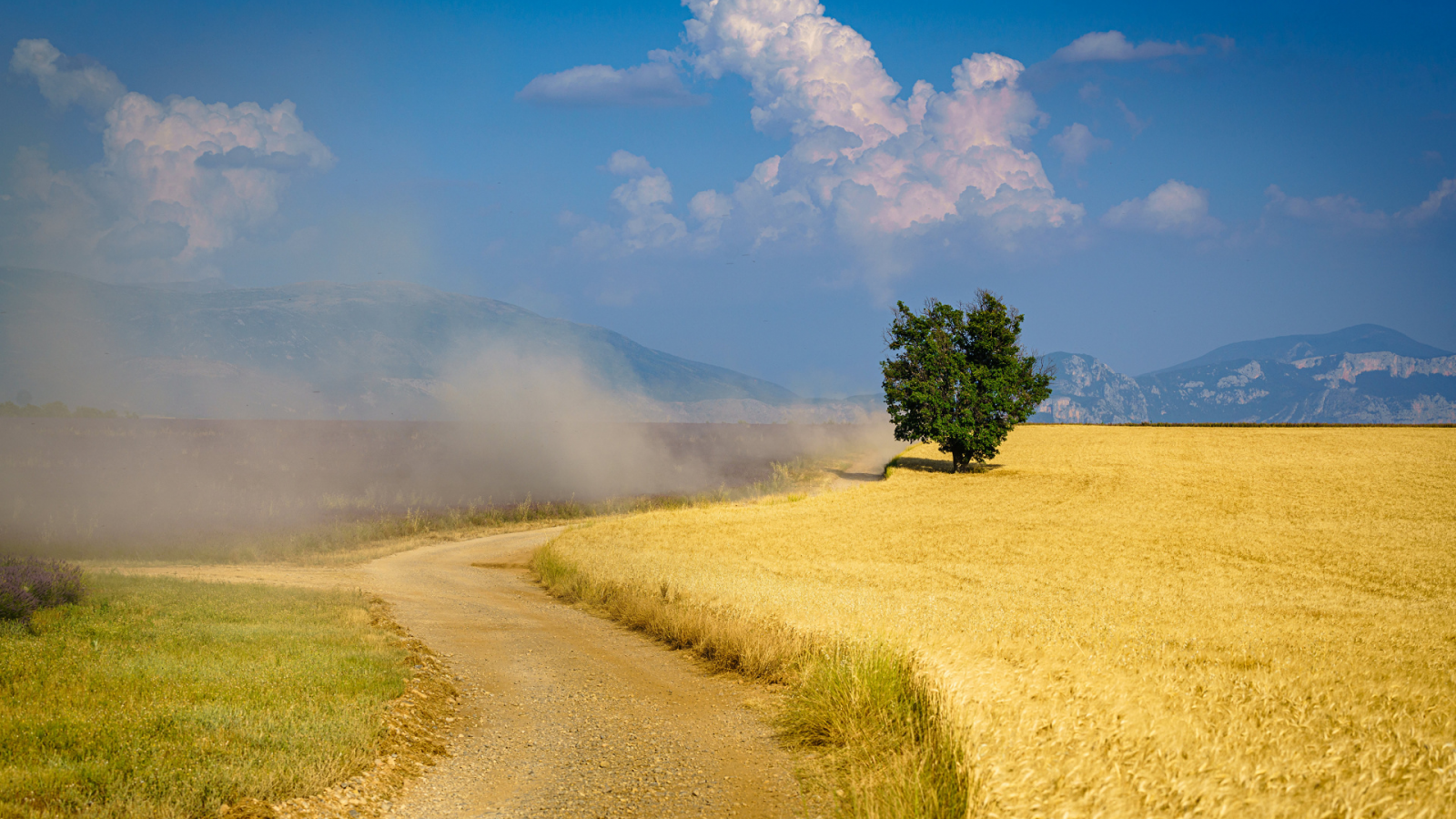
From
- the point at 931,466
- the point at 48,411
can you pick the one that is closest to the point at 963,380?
the point at 931,466

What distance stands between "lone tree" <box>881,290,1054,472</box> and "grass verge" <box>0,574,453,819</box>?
43.6 m

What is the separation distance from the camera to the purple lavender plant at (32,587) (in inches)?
440

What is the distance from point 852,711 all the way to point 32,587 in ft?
43.3

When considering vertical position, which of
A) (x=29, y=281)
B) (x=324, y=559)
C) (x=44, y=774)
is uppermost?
(x=29, y=281)

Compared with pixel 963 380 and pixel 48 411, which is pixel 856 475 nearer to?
pixel 963 380

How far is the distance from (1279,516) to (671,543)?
23543mm

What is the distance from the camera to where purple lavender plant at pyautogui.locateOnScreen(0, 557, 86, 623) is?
1119 centimetres

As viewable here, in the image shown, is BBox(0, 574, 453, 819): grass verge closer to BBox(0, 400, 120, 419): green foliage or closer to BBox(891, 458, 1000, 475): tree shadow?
BBox(891, 458, 1000, 475): tree shadow

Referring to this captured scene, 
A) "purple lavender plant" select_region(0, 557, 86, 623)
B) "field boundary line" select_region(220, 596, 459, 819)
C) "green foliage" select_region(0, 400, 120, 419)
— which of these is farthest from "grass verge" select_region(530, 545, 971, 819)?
"green foliage" select_region(0, 400, 120, 419)

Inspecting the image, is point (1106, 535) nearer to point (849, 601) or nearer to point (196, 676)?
point (849, 601)

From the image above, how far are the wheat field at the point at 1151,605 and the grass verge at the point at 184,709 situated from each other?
5543mm

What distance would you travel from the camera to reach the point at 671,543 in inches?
1079

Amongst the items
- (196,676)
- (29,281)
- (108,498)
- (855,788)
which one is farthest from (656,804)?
(29,281)

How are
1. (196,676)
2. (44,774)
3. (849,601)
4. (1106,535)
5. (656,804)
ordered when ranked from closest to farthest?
(44,774), (656,804), (196,676), (849,601), (1106,535)
